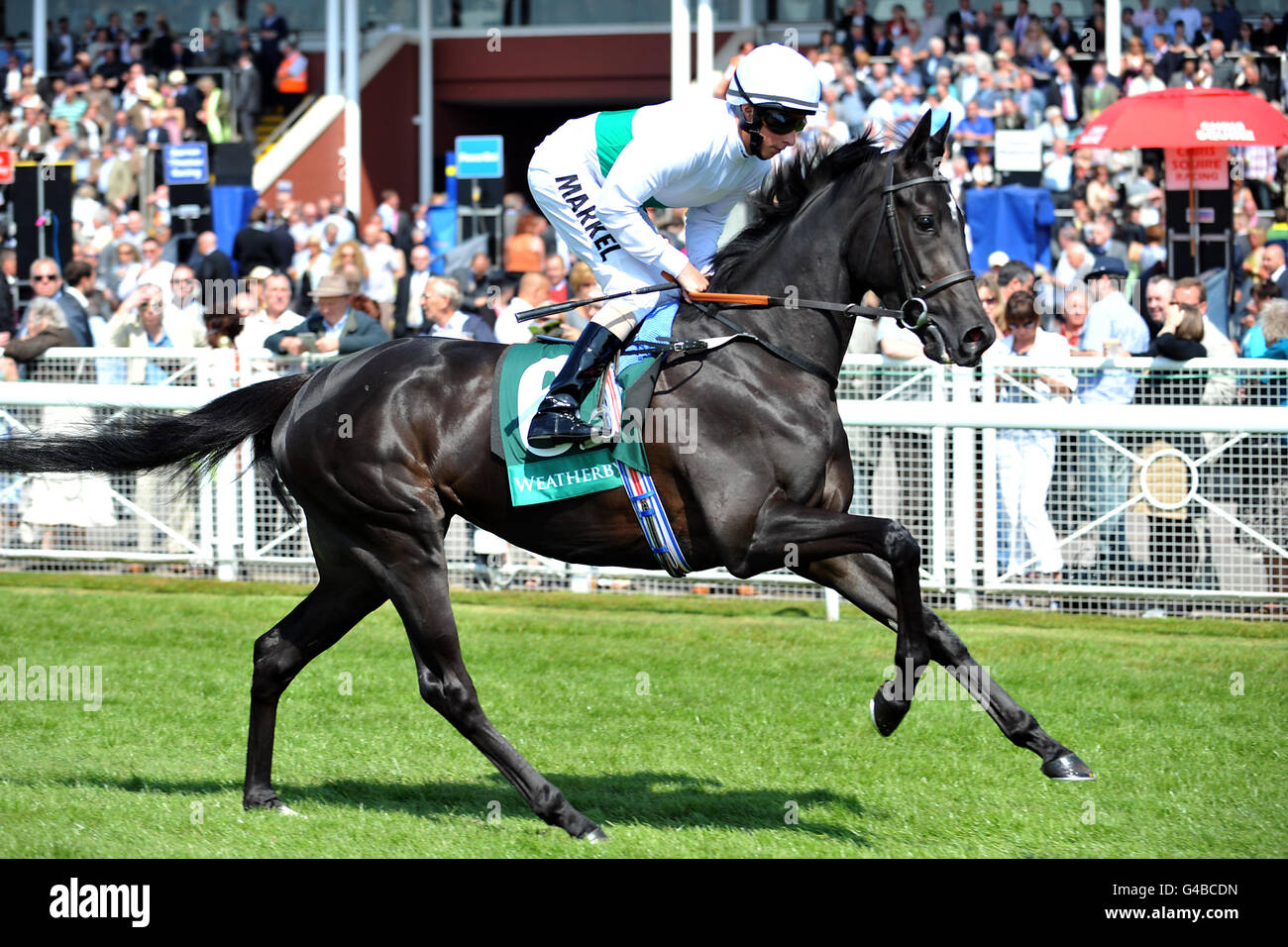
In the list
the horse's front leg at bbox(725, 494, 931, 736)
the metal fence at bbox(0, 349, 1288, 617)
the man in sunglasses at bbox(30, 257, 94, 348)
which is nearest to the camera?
the horse's front leg at bbox(725, 494, 931, 736)

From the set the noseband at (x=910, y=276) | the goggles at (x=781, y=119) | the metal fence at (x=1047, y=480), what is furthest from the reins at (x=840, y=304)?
the metal fence at (x=1047, y=480)

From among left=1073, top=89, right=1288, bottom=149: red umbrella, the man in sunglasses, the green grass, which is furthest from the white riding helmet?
the man in sunglasses

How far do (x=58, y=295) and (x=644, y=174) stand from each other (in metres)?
7.44

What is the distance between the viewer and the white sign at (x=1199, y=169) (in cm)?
1048

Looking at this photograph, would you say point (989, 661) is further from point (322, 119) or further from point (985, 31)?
point (322, 119)

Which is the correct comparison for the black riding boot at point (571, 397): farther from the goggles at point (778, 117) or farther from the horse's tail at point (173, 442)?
the horse's tail at point (173, 442)

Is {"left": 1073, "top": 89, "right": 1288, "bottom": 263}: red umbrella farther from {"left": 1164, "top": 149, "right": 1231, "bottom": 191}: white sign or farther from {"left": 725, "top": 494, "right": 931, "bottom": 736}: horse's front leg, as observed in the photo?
{"left": 725, "top": 494, "right": 931, "bottom": 736}: horse's front leg

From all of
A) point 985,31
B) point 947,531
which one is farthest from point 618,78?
point 947,531

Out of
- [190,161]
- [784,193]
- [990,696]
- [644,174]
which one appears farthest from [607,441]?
[190,161]

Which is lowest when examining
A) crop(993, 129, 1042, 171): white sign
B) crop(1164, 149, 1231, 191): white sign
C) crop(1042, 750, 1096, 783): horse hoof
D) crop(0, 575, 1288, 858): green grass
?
crop(0, 575, 1288, 858): green grass

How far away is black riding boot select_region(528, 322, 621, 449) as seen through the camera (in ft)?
16.1

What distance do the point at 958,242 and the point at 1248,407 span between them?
3619 mm

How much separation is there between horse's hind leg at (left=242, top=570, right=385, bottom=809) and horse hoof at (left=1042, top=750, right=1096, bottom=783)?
2.23 metres

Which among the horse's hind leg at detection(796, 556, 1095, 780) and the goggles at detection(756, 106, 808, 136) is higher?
the goggles at detection(756, 106, 808, 136)
